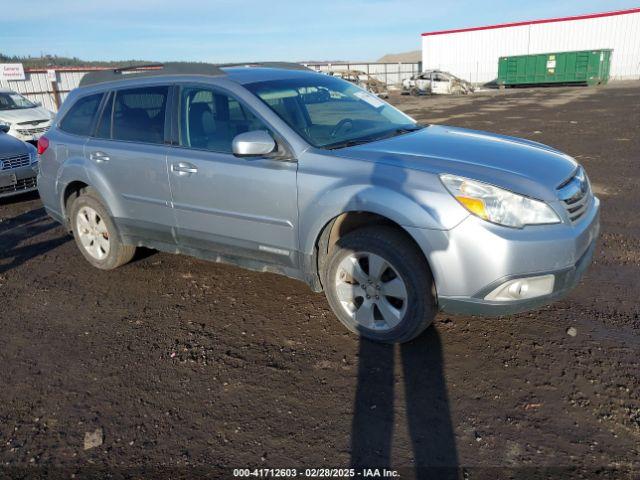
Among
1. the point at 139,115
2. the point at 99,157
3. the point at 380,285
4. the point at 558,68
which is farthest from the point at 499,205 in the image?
the point at 558,68

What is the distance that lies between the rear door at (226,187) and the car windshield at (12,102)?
462 inches

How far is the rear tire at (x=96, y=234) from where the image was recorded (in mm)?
4828

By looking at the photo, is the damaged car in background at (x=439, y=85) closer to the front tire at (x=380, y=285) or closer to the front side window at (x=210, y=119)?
the front side window at (x=210, y=119)

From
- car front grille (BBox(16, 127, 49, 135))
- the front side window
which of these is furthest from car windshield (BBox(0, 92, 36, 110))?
the front side window

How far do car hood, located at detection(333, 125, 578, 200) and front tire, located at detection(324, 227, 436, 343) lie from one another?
0.50 meters

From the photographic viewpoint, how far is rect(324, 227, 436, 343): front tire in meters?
3.19

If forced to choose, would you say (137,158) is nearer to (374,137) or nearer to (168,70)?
(168,70)

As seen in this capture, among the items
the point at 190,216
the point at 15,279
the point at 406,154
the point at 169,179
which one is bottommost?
the point at 15,279

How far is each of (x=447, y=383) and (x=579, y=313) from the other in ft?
4.55

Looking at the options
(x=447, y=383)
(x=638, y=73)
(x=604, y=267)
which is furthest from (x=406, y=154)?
(x=638, y=73)

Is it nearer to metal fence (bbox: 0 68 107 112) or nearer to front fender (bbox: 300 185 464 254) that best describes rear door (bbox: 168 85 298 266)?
front fender (bbox: 300 185 464 254)

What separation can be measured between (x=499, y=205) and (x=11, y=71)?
78.4 feet

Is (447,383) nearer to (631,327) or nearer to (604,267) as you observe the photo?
Answer: (631,327)

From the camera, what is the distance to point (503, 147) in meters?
3.67
